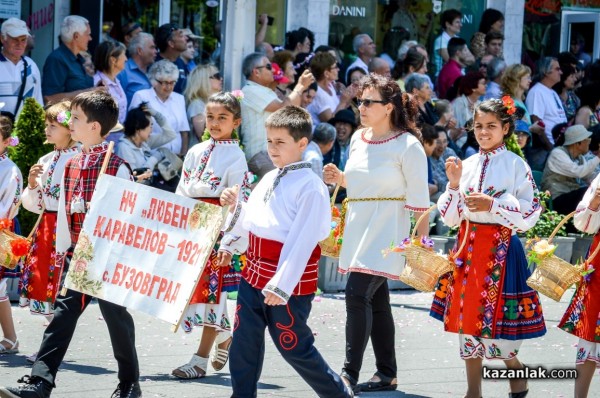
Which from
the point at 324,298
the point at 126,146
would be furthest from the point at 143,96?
the point at 324,298

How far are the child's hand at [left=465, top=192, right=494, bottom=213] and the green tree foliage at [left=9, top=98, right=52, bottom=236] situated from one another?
4422 mm

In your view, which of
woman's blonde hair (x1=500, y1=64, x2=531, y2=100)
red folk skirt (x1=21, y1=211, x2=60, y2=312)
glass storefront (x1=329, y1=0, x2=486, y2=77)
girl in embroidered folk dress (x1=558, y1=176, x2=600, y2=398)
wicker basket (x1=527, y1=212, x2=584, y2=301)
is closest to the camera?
wicker basket (x1=527, y1=212, x2=584, y2=301)

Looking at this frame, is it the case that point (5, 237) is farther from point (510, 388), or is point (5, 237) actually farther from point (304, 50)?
point (304, 50)

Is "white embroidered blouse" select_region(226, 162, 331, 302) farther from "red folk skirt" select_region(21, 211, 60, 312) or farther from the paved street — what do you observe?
"red folk skirt" select_region(21, 211, 60, 312)

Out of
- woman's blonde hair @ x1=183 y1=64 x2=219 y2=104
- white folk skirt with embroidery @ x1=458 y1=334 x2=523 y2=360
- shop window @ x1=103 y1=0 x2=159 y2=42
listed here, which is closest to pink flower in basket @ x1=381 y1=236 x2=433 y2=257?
white folk skirt with embroidery @ x1=458 y1=334 x2=523 y2=360

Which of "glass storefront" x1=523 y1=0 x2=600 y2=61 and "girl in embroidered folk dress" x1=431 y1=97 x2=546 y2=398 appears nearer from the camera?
"girl in embroidered folk dress" x1=431 y1=97 x2=546 y2=398

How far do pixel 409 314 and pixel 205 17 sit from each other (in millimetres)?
6000

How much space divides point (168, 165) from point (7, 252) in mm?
3360

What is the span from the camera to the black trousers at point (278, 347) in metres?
6.01

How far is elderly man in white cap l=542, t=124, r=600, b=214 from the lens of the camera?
13.3 meters

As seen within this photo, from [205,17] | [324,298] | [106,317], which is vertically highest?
[205,17]

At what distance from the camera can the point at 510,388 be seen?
23.6 ft

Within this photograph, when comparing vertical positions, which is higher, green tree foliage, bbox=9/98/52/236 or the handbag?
green tree foliage, bbox=9/98/52/236

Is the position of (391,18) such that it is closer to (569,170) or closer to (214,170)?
(569,170)
